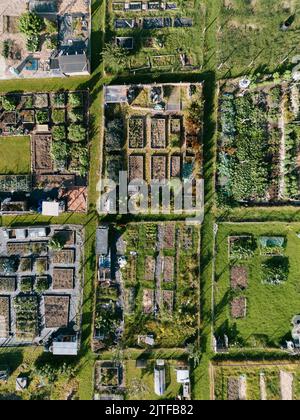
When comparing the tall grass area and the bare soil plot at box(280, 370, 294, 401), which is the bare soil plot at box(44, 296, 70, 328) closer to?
the bare soil plot at box(280, 370, 294, 401)

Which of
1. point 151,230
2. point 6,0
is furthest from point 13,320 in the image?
point 6,0

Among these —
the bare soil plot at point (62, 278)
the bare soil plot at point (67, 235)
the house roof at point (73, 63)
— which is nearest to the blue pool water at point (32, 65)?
the house roof at point (73, 63)

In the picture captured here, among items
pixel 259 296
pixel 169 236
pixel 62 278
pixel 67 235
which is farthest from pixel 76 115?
pixel 259 296

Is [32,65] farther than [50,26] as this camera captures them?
Yes

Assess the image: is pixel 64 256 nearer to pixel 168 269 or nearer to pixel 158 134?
pixel 168 269

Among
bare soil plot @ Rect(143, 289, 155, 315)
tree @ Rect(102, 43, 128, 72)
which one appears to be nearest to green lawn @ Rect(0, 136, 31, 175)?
tree @ Rect(102, 43, 128, 72)

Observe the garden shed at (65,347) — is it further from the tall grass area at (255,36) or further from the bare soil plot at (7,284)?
the tall grass area at (255,36)

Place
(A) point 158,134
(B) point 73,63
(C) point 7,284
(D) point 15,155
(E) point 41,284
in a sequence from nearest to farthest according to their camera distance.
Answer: (B) point 73,63
(E) point 41,284
(A) point 158,134
(C) point 7,284
(D) point 15,155
